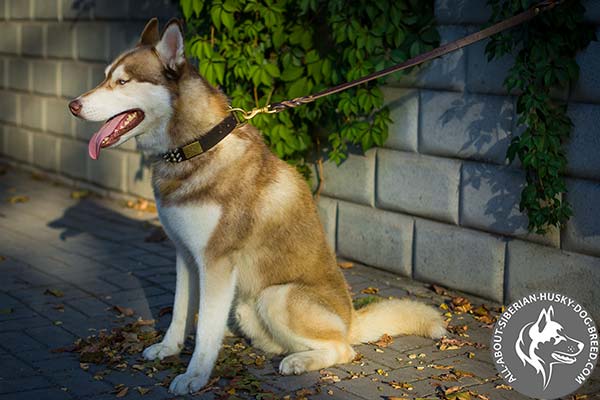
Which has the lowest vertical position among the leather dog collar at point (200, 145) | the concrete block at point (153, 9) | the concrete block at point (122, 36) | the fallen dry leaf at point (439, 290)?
the fallen dry leaf at point (439, 290)

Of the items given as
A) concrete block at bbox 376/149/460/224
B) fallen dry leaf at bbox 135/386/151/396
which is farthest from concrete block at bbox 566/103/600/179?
fallen dry leaf at bbox 135/386/151/396

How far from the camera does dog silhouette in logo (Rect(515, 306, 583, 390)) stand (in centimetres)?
444

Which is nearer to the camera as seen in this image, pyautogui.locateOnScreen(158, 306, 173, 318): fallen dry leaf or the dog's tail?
the dog's tail

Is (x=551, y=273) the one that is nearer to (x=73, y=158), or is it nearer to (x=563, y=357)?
(x=563, y=357)

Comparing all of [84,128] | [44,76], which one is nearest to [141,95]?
[84,128]

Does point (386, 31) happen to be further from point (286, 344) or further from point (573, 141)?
point (286, 344)

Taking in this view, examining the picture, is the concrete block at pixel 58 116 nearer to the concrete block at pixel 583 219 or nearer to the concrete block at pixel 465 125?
the concrete block at pixel 465 125

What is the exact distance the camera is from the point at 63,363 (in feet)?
14.9

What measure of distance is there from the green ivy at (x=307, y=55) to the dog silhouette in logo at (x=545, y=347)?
74.2 inches

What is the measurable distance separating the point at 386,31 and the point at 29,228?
138 inches

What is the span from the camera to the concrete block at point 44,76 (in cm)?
952

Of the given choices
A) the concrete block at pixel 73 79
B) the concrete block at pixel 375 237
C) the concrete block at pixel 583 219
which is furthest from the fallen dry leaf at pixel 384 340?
the concrete block at pixel 73 79

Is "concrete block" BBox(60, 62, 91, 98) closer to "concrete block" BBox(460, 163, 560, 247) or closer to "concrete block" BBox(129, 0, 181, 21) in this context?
"concrete block" BBox(129, 0, 181, 21)

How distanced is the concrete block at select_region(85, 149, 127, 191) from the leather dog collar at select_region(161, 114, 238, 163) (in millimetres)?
4309
